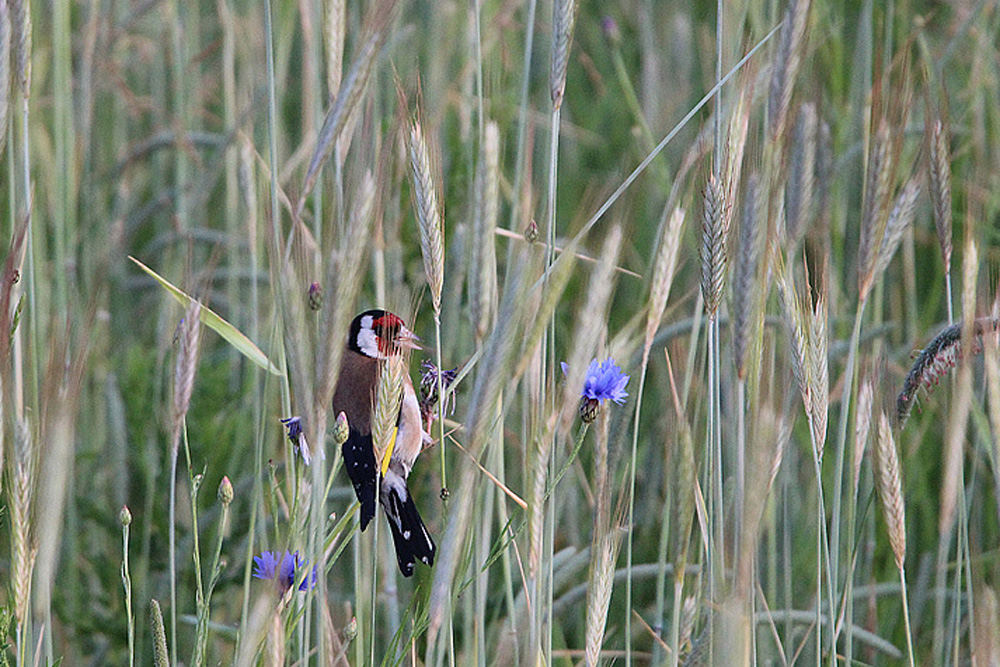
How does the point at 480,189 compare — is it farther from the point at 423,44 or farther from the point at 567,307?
the point at 423,44

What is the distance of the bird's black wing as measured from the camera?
1111 mm

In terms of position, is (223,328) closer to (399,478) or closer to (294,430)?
(294,430)

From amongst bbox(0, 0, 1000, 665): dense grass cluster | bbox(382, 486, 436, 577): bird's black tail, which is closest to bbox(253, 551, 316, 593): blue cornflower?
bbox(0, 0, 1000, 665): dense grass cluster

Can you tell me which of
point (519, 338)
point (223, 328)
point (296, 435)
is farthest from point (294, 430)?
point (519, 338)

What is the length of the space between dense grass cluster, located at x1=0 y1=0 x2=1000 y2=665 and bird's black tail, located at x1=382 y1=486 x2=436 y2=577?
74 mm

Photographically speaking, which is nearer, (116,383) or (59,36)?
(59,36)

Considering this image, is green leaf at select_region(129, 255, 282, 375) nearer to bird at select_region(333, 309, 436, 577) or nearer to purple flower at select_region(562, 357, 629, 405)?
bird at select_region(333, 309, 436, 577)

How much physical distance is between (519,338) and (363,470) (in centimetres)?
49

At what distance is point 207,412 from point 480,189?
104 cm

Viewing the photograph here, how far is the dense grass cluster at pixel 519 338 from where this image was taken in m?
0.82

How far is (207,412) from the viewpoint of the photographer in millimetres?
1767

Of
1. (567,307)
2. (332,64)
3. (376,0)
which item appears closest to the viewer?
(376,0)

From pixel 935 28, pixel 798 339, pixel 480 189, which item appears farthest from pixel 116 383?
pixel 935 28

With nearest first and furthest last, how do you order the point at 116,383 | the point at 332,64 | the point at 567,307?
the point at 332,64 < the point at 116,383 < the point at 567,307
